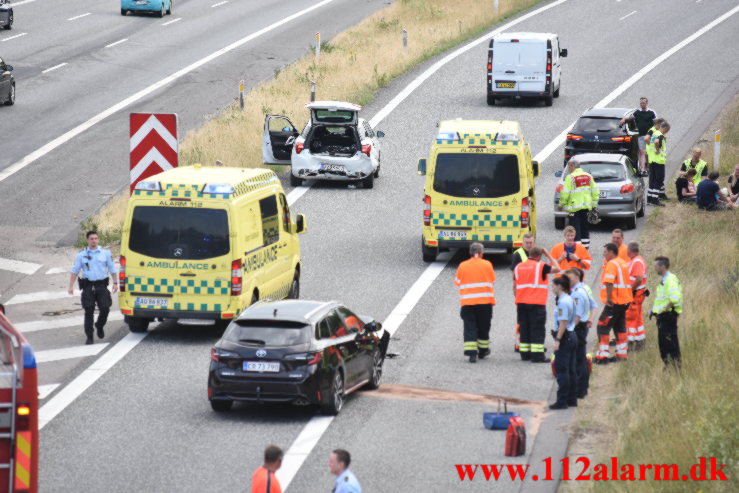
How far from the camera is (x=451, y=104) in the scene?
42.2m

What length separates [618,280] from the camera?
19906 mm

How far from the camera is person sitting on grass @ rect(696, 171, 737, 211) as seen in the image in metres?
31.4

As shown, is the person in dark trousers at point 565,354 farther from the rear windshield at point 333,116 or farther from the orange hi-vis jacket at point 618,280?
the rear windshield at point 333,116

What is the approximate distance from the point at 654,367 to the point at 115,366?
295 inches

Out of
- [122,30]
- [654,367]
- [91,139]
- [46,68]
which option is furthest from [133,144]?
[122,30]

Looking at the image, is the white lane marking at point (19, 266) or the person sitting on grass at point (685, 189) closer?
the white lane marking at point (19, 266)

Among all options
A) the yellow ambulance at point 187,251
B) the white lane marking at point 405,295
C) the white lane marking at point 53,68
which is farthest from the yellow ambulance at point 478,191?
the white lane marking at point 53,68

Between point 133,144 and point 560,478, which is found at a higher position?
point 133,144

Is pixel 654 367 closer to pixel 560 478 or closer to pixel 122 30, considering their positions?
pixel 560 478

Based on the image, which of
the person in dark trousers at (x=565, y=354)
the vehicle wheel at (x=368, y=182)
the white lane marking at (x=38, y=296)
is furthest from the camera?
the vehicle wheel at (x=368, y=182)

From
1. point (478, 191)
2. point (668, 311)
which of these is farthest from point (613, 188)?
point (668, 311)

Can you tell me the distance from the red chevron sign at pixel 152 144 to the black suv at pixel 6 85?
20662 millimetres

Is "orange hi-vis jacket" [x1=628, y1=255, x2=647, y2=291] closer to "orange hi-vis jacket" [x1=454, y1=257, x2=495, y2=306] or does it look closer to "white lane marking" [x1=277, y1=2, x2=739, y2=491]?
"orange hi-vis jacket" [x1=454, y1=257, x2=495, y2=306]

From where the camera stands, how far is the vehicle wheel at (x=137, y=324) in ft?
71.0
